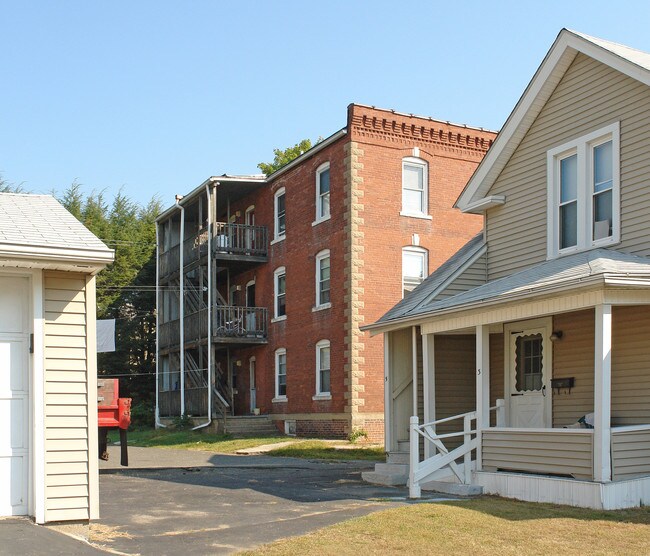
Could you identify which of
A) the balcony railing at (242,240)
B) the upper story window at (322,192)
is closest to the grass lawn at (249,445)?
the balcony railing at (242,240)

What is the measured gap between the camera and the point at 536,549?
30.5 ft

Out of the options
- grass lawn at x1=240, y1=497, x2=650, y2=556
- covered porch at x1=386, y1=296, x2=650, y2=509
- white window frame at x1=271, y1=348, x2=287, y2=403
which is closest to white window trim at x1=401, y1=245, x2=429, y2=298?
white window frame at x1=271, y1=348, x2=287, y2=403

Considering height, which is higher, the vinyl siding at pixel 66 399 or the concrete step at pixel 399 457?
the vinyl siding at pixel 66 399

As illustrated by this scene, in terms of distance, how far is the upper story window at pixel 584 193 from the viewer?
14250mm

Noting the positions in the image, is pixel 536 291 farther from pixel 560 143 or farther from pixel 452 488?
pixel 560 143

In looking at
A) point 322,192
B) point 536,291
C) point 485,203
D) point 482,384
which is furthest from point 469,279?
point 322,192

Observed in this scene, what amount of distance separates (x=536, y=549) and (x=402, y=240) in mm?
19281

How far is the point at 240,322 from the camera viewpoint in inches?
1277

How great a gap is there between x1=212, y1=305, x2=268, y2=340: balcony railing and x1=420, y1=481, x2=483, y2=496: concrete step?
59.5 feet

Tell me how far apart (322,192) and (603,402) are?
1847cm

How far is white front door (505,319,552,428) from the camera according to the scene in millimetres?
15273

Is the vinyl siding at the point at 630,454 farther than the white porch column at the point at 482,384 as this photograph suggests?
No

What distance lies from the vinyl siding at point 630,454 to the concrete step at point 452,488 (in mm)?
2667

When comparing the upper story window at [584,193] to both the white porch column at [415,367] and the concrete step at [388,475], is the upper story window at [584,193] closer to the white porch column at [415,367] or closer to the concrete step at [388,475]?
the white porch column at [415,367]
